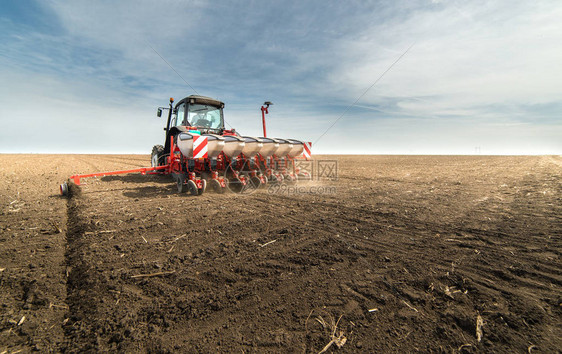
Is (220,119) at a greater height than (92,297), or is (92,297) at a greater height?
(220,119)

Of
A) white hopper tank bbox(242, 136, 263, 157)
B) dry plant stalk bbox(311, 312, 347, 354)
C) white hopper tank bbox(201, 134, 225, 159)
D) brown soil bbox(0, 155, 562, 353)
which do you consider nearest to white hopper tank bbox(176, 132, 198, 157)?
white hopper tank bbox(201, 134, 225, 159)

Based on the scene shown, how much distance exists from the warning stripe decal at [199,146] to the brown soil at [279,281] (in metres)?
2.06

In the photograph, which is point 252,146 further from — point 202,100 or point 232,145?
point 202,100

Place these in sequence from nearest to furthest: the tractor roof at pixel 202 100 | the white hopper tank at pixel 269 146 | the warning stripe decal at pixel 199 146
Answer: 1. the warning stripe decal at pixel 199 146
2. the white hopper tank at pixel 269 146
3. the tractor roof at pixel 202 100

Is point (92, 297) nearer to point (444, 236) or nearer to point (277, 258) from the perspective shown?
point (277, 258)

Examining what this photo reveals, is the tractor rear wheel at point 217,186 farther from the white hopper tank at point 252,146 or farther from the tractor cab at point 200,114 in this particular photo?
the tractor cab at point 200,114

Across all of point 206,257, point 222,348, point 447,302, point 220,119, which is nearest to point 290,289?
point 222,348

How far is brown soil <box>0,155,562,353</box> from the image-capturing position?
5.65 feet

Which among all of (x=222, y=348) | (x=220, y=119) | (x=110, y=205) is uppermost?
(x=220, y=119)

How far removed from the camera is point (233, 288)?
88.4 inches

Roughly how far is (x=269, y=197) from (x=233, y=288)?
3910 millimetres

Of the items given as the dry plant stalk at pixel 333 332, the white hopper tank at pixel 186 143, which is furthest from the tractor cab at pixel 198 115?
the dry plant stalk at pixel 333 332

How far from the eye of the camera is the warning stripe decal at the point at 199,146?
245 inches

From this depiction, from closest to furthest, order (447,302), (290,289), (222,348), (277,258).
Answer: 1. (222,348)
2. (447,302)
3. (290,289)
4. (277,258)
